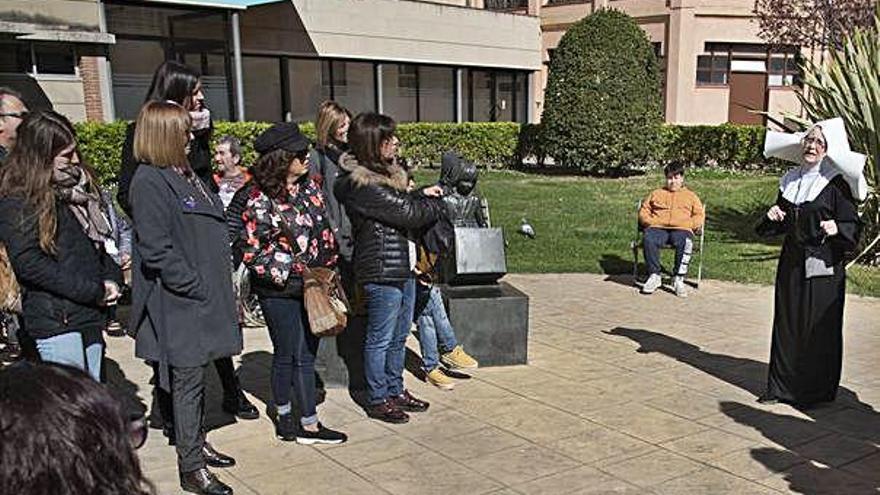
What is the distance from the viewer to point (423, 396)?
17.6ft

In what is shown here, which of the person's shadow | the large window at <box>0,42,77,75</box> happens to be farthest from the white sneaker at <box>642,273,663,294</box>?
the large window at <box>0,42,77,75</box>

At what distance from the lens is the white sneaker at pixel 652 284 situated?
27.8ft

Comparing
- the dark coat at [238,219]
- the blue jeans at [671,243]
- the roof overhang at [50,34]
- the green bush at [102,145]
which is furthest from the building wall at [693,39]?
the dark coat at [238,219]

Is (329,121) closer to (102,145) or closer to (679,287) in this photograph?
(679,287)

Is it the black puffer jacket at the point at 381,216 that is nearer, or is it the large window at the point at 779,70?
the black puffer jacket at the point at 381,216

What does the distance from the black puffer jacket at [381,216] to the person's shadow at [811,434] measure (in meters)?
2.24

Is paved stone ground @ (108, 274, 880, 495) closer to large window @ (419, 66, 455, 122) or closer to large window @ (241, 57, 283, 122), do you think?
large window @ (241, 57, 283, 122)

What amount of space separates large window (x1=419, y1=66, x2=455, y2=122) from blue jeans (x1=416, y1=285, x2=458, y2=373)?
21.9m

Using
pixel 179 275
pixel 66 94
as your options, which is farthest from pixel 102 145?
pixel 179 275

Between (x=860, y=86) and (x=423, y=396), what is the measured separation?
6593mm

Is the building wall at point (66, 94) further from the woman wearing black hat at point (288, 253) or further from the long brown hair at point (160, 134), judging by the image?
the long brown hair at point (160, 134)

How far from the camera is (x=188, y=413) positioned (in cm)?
388

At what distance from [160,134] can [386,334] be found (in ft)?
5.96

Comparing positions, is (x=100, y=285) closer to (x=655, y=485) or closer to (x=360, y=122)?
(x=360, y=122)
